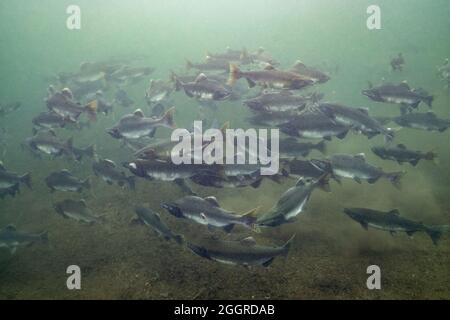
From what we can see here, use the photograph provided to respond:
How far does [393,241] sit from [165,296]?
4.61 metres

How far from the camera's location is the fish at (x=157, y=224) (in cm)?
620

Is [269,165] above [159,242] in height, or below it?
above

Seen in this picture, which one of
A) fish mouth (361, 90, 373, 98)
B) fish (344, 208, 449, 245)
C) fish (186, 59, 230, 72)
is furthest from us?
fish (186, 59, 230, 72)

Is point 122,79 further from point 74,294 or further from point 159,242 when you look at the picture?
point 74,294

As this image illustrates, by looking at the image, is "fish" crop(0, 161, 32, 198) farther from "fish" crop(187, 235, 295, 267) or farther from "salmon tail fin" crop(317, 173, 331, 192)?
"salmon tail fin" crop(317, 173, 331, 192)

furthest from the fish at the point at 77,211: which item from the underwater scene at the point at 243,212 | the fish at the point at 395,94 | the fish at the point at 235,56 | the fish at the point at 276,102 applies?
the fish at the point at 395,94

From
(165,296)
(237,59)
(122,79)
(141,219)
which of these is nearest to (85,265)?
(141,219)

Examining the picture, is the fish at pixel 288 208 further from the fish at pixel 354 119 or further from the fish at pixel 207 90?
the fish at pixel 207 90

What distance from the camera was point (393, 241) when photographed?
6965 millimetres

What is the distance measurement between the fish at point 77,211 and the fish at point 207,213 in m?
3.01

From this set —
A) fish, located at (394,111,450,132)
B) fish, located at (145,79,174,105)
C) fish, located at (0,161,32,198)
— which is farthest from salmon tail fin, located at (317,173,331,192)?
fish, located at (0,161,32,198)

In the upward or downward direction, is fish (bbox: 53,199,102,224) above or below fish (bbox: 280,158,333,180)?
below

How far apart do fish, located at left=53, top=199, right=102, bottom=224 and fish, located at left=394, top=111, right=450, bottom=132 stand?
26.6ft

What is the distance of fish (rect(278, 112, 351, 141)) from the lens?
24.2 ft
